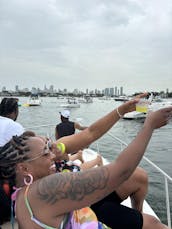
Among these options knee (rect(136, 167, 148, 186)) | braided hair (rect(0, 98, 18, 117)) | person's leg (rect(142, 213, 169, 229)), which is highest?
braided hair (rect(0, 98, 18, 117))

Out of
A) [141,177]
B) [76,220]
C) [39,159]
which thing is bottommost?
[141,177]

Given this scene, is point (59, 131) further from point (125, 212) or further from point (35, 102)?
point (35, 102)

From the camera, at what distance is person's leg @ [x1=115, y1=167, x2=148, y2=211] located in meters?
2.55

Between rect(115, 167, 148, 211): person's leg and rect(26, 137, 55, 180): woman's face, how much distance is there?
111 cm

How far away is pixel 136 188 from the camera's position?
2.63 m

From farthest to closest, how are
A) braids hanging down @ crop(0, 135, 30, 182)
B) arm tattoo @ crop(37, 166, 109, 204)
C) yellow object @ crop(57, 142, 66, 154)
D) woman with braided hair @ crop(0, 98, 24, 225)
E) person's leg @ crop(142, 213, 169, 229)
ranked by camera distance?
yellow object @ crop(57, 142, 66, 154), person's leg @ crop(142, 213, 169, 229), woman with braided hair @ crop(0, 98, 24, 225), braids hanging down @ crop(0, 135, 30, 182), arm tattoo @ crop(37, 166, 109, 204)

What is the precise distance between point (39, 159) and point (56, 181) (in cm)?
21

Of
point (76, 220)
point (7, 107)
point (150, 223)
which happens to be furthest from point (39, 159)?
point (7, 107)

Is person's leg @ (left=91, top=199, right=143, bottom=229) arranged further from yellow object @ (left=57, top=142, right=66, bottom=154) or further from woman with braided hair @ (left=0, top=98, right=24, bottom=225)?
woman with braided hair @ (left=0, top=98, right=24, bottom=225)

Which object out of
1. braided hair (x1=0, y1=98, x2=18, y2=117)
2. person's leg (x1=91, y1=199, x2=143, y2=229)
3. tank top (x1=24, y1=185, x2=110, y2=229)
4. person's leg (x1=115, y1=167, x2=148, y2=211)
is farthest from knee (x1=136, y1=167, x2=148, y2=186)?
braided hair (x1=0, y1=98, x2=18, y2=117)

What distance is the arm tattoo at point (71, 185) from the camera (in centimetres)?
135

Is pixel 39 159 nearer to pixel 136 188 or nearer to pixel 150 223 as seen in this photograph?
pixel 150 223

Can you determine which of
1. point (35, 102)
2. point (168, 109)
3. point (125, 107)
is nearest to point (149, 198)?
point (125, 107)

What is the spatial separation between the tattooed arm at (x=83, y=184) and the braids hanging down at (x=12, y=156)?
0.17 m
